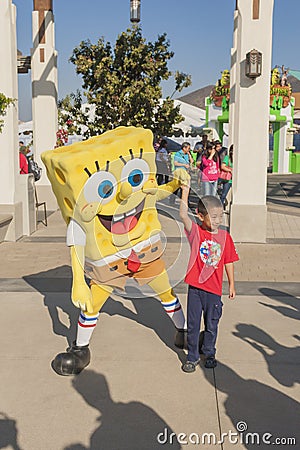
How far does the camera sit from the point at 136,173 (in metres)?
4.01

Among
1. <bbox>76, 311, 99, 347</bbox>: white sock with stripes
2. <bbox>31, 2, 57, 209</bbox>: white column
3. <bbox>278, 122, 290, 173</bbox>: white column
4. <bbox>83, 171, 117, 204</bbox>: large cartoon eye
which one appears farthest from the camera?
<bbox>278, 122, 290, 173</bbox>: white column

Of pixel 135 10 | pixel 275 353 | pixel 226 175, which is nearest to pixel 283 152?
pixel 226 175

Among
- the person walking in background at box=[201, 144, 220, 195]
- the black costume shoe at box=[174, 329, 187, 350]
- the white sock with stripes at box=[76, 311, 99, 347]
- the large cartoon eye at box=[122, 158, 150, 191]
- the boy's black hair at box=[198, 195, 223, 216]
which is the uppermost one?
the person walking in background at box=[201, 144, 220, 195]

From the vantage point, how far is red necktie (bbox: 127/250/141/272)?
162 inches

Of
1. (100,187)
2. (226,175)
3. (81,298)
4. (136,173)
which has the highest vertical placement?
(226,175)

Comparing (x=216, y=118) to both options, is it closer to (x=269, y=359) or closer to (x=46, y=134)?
(x=46, y=134)

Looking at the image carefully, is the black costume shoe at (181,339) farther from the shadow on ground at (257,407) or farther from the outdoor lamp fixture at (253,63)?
the outdoor lamp fixture at (253,63)

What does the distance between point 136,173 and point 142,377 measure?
1.51m

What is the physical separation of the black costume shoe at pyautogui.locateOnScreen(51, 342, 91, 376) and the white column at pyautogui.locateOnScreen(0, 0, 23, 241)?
5408 millimetres

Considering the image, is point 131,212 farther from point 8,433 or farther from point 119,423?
point 8,433

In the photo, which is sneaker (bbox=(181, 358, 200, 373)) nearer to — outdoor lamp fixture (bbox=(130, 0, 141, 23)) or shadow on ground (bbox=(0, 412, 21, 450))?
shadow on ground (bbox=(0, 412, 21, 450))

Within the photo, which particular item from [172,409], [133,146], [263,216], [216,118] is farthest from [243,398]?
[216,118]

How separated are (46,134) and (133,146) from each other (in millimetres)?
9556

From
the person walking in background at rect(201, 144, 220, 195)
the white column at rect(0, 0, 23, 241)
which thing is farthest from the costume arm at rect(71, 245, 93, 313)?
the person walking in background at rect(201, 144, 220, 195)
